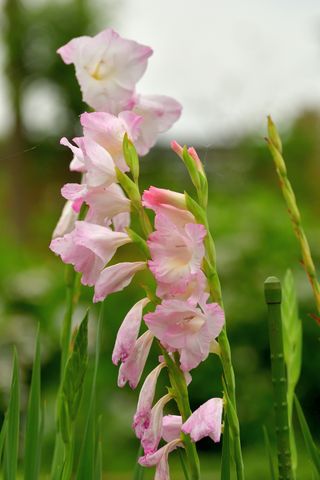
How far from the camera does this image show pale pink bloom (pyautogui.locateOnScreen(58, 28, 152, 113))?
2.56 ft

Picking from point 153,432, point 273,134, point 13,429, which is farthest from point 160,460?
point 273,134

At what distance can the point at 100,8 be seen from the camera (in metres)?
10.1

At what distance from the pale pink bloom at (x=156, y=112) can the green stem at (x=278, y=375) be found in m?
0.27

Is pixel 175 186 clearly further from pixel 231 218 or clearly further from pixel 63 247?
pixel 63 247

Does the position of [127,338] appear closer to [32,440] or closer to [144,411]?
[144,411]

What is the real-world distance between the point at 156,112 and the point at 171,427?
1.05 ft

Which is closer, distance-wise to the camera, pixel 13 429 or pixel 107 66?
pixel 13 429

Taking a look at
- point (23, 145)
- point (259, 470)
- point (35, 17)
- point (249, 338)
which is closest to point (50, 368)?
point (249, 338)

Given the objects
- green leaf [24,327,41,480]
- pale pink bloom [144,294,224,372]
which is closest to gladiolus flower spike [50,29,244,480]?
pale pink bloom [144,294,224,372]

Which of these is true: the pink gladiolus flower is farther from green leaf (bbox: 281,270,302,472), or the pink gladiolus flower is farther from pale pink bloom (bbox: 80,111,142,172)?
green leaf (bbox: 281,270,302,472)

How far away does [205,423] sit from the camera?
20.1 inches

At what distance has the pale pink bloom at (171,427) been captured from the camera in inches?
23.4

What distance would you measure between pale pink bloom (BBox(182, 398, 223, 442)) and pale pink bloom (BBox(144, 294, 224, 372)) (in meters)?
0.03

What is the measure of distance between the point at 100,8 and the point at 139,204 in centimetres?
988
